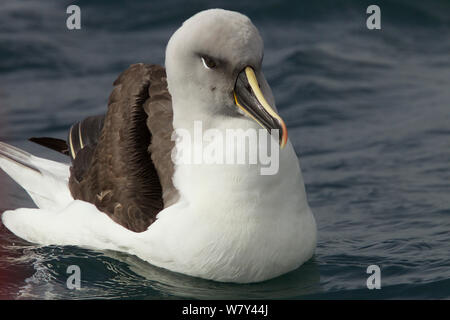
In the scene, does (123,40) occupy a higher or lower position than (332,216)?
higher

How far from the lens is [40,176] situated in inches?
392

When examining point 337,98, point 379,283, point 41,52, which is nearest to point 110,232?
point 379,283

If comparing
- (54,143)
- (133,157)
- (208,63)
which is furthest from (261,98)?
(54,143)

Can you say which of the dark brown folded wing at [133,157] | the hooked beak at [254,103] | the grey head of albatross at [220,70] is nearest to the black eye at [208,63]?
the grey head of albatross at [220,70]

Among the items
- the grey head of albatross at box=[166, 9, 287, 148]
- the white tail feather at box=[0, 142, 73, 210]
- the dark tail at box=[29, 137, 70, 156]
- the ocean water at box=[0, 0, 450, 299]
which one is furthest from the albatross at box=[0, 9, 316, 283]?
the dark tail at box=[29, 137, 70, 156]

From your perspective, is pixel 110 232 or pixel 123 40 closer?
pixel 110 232

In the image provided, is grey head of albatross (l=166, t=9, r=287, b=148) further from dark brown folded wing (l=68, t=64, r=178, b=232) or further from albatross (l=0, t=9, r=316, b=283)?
dark brown folded wing (l=68, t=64, r=178, b=232)

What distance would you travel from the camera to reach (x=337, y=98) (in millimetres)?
13938

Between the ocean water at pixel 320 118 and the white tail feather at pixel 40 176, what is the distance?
50cm

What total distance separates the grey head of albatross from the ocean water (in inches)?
58.5

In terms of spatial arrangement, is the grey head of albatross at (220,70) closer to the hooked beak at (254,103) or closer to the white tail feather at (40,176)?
the hooked beak at (254,103)

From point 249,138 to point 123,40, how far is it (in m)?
8.58

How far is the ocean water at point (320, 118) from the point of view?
27.7 feet
